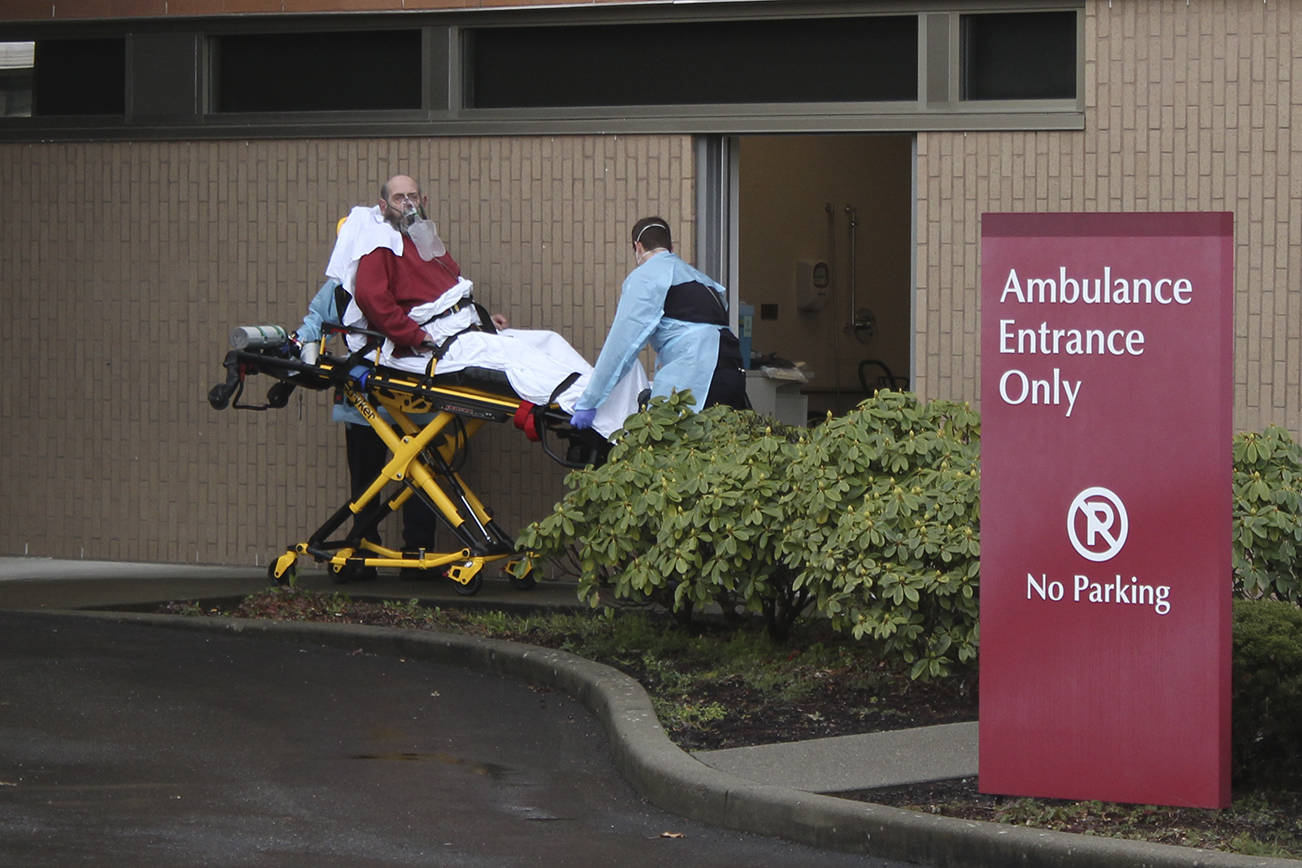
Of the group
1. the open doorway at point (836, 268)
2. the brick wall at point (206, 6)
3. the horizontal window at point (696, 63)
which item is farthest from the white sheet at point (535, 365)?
the open doorway at point (836, 268)

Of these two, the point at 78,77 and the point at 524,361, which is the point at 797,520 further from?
the point at 78,77

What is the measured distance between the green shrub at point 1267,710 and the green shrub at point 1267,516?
83 cm

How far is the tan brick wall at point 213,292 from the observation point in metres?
11.6

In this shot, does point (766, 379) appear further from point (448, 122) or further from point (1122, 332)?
point (1122, 332)

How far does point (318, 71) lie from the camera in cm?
1215

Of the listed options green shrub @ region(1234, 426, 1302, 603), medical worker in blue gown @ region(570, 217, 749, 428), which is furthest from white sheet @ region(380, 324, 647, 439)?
green shrub @ region(1234, 426, 1302, 603)

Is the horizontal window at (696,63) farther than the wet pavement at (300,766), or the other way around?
the horizontal window at (696,63)

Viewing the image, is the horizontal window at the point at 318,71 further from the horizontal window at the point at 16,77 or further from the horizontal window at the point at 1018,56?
the horizontal window at the point at 1018,56

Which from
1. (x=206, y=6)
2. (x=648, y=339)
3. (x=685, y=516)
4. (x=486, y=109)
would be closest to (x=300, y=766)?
(x=685, y=516)

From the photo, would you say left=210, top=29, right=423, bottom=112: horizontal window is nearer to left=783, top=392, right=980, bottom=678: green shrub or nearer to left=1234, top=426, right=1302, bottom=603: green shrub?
left=783, top=392, right=980, bottom=678: green shrub

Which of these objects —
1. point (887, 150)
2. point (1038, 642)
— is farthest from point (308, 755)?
point (887, 150)

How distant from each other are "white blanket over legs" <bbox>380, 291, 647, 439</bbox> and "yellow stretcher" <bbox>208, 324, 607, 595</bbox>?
55mm

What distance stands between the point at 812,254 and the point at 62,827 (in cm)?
1099

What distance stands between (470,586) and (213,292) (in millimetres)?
2851
